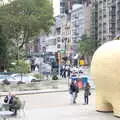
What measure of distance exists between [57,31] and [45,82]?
142 m

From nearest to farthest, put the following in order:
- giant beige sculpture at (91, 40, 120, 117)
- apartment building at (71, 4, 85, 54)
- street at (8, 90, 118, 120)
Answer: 1. giant beige sculpture at (91, 40, 120, 117)
2. street at (8, 90, 118, 120)
3. apartment building at (71, 4, 85, 54)

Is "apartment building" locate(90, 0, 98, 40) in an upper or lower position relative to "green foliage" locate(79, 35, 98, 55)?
upper

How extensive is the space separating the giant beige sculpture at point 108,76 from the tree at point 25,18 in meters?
51.2

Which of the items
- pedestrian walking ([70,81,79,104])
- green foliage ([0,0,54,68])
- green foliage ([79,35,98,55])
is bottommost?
pedestrian walking ([70,81,79,104])

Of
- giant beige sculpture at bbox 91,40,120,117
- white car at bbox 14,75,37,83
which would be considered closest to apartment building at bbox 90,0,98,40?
white car at bbox 14,75,37,83

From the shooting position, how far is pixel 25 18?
71.4 meters

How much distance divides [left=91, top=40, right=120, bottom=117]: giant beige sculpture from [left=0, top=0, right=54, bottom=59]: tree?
51.2 meters

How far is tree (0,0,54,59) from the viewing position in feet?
233

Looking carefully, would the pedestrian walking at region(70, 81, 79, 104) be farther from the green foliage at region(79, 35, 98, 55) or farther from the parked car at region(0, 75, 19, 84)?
the green foliage at region(79, 35, 98, 55)

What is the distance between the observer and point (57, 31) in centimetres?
17600

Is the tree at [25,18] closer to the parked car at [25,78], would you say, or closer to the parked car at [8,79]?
the parked car at [25,78]

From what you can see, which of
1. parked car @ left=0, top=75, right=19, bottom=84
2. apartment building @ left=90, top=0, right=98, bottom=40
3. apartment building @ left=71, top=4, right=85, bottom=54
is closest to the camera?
parked car @ left=0, top=75, right=19, bottom=84

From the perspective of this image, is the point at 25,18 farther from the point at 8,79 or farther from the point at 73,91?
the point at 73,91

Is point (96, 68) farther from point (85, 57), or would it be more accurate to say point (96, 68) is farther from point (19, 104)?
point (85, 57)
